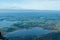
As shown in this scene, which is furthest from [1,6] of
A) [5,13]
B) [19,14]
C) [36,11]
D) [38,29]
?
[38,29]

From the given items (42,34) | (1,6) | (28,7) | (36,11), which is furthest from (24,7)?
(42,34)

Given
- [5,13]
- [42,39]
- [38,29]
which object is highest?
[5,13]

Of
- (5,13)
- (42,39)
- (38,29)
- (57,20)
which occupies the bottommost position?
(42,39)

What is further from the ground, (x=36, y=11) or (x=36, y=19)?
(x=36, y=11)

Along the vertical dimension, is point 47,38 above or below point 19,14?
below

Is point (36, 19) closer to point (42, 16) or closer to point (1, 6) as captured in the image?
point (42, 16)

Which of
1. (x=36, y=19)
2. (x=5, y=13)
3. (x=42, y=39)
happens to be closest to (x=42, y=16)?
(x=36, y=19)

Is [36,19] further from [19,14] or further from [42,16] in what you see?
[19,14]

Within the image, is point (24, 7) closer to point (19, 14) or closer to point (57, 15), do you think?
Result: point (19, 14)
